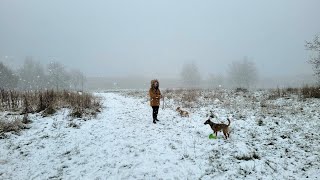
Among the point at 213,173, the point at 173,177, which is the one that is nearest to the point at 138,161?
the point at 173,177

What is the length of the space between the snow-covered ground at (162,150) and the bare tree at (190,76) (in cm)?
6763

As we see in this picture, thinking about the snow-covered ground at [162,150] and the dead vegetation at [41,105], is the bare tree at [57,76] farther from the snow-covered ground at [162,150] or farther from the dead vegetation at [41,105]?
the snow-covered ground at [162,150]

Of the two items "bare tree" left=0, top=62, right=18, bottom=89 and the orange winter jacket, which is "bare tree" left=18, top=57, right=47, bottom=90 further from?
the orange winter jacket

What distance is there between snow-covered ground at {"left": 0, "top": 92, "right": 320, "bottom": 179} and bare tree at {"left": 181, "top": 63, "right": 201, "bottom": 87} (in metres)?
67.6

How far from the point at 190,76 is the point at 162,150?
71800mm

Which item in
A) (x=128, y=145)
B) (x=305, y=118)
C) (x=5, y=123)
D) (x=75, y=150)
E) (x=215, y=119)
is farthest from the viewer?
(x=215, y=119)

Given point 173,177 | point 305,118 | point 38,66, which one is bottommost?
point 173,177

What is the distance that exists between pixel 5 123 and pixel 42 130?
132 cm

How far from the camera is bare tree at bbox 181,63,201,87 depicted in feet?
256

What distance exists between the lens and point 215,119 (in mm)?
11391

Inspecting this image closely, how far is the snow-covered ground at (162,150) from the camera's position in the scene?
5.82 meters

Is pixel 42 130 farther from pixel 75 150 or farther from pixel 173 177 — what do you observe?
pixel 173 177

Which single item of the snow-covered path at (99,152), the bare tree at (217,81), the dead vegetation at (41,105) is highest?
the bare tree at (217,81)

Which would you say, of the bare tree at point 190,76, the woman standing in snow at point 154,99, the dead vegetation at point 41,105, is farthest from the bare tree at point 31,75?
the woman standing in snow at point 154,99
